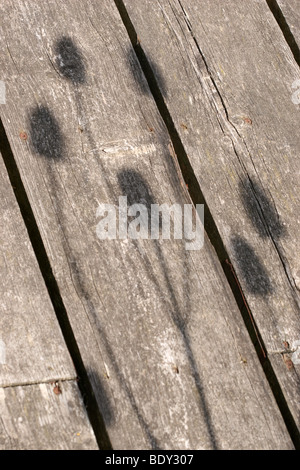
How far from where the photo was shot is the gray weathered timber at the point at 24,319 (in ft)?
6.18

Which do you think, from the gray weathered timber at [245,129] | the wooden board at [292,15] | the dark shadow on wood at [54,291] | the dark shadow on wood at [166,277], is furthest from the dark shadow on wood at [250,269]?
the wooden board at [292,15]

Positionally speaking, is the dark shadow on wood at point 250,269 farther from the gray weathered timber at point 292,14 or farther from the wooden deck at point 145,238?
the gray weathered timber at point 292,14

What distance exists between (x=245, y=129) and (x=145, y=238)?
0.57 meters

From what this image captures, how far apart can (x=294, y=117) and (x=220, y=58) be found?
0.35 m

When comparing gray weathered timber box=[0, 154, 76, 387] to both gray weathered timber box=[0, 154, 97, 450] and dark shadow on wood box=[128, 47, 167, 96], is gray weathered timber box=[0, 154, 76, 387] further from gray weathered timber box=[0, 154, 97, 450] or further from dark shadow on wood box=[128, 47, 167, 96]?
dark shadow on wood box=[128, 47, 167, 96]

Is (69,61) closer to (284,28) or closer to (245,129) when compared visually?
(245,129)

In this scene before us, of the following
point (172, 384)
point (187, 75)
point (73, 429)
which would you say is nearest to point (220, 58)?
point (187, 75)

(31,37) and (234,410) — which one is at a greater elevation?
(31,37)

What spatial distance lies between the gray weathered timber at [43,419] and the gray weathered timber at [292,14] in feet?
5.27

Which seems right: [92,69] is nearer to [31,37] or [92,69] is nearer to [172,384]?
[31,37]

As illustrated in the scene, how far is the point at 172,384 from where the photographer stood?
1.93m

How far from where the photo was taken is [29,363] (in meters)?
1.89

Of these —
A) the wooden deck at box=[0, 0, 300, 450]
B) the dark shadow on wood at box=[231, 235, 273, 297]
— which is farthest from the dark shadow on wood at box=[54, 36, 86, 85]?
the dark shadow on wood at box=[231, 235, 273, 297]

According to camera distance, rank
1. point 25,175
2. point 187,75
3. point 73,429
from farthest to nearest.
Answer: point 187,75, point 25,175, point 73,429
